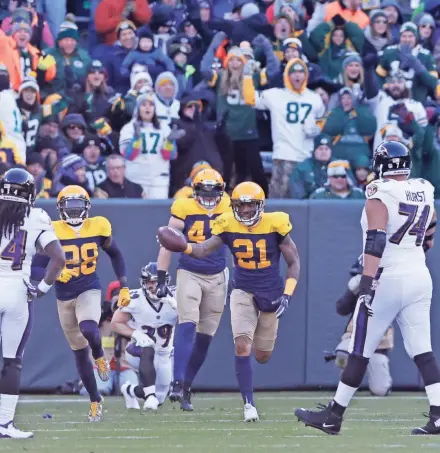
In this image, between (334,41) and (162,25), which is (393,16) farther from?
(162,25)

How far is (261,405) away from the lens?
9.88m

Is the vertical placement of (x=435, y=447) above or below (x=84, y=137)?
below

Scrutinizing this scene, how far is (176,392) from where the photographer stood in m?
9.45

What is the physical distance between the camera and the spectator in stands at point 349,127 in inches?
477

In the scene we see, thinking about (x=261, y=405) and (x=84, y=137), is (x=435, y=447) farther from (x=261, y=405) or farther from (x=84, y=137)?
(x=84, y=137)

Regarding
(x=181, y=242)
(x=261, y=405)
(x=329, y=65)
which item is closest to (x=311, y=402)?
(x=261, y=405)

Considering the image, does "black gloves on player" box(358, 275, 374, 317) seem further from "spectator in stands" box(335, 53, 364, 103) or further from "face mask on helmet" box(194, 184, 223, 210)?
"spectator in stands" box(335, 53, 364, 103)

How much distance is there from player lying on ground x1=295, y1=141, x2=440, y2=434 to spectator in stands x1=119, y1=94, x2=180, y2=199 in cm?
465

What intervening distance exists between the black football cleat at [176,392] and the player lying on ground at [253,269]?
29.2 inches

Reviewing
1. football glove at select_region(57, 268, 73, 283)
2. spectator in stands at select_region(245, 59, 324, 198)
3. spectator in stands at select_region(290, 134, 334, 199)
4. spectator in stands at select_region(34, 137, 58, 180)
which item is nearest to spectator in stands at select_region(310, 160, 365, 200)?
spectator in stands at select_region(290, 134, 334, 199)

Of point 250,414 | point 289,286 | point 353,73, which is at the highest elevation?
point 353,73

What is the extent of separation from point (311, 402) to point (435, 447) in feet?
10.6

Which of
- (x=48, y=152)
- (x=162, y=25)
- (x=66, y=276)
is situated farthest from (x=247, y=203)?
(x=162, y=25)

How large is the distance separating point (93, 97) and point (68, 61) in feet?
1.48
